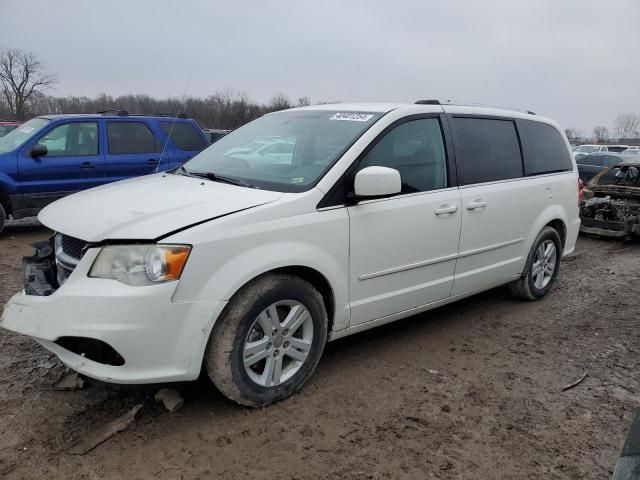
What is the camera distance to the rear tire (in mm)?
5090

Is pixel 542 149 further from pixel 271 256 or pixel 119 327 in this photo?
pixel 119 327

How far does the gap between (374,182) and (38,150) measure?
237 inches

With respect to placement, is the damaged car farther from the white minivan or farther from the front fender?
the front fender

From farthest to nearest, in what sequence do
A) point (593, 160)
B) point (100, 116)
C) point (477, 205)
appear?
point (593, 160)
point (100, 116)
point (477, 205)

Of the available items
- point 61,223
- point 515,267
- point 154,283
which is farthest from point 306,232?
point 515,267

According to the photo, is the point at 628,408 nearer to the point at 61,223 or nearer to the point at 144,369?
the point at 144,369

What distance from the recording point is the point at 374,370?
368cm

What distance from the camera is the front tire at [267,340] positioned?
2875 millimetres

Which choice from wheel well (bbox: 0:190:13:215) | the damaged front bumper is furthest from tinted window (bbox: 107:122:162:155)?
the damaged front bumper

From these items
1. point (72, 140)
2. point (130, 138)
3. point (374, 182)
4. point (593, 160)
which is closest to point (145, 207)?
point (374, 182)

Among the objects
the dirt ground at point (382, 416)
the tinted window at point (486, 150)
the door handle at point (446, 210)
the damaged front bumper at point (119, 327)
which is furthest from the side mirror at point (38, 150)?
the door handle at point (446, 210)

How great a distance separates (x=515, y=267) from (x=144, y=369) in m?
3.43

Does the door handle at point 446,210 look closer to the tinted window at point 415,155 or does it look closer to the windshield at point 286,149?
the tinted window at point 415,155

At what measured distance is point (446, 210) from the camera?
3904 mm
